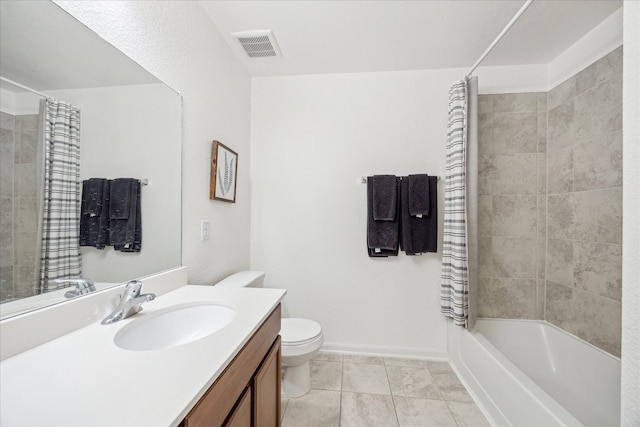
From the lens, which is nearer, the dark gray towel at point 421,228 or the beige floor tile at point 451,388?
the beige floor tile at point 451,388

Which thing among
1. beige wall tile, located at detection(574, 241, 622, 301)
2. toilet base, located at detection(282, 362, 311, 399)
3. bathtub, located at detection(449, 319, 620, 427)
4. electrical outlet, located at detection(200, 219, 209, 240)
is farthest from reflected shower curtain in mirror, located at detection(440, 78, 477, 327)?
electrical outlet, located at detection(200, 219, 209, 240)

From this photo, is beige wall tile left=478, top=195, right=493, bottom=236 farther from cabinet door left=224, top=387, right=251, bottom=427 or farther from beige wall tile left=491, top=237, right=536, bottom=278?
cabinet door left=224, top=387, right=251, bottom=427

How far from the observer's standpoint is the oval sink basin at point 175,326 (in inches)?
33.2

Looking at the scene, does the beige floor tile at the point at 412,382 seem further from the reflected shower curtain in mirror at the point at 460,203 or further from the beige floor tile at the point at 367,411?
the reflected shower curtain in mirror at the point at 460,203

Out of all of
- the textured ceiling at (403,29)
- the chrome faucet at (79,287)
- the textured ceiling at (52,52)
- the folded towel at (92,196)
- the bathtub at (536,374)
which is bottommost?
the bathtub at (536,374)

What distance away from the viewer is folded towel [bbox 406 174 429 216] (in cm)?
192

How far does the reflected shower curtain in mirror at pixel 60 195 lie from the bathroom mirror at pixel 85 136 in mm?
22

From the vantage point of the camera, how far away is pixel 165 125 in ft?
3.99

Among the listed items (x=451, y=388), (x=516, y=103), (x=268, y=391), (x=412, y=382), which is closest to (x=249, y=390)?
(x=268, y=391)

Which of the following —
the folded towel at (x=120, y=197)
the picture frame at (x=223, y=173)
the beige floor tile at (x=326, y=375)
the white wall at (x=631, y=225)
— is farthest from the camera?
the beige floor tile at (x=326, y=375)

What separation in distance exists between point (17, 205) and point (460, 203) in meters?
2.09

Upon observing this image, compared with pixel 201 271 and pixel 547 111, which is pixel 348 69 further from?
pixel 201 271

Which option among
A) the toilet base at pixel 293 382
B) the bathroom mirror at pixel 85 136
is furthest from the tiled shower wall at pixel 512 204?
the bathroom mirror at pixel 85 136

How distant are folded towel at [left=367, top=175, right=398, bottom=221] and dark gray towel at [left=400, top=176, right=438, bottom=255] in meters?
0.08
